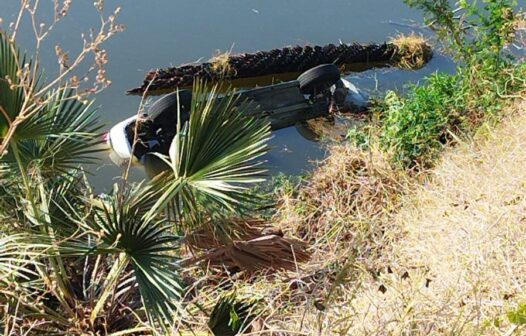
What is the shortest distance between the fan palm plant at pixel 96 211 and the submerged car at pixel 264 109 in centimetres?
335

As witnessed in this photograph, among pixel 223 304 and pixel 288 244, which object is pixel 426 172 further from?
pixel 223 304

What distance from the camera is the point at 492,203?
439 centimetres

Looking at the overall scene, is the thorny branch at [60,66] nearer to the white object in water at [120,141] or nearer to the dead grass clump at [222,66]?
the white object in water at [120,141]

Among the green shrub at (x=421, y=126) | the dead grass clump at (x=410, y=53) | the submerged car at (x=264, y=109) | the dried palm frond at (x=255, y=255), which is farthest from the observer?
the dead grass clump at (x=410, y=53)

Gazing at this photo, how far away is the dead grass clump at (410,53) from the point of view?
33.1 feet

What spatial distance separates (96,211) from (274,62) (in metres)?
6.26

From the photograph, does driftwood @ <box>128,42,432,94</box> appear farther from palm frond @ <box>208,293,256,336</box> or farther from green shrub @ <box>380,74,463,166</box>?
palm frond @ <box>208,293,256,336</box>

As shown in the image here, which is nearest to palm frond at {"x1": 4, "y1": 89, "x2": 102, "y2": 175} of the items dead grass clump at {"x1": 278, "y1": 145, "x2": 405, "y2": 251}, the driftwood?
dead grass clump at {"x1": 278, "y1": 145, "x2": 405, "y2": 251}

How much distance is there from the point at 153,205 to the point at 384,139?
335 cm

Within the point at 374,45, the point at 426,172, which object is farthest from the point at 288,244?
the point at 374,45

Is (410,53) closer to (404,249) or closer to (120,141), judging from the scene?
(120,141)

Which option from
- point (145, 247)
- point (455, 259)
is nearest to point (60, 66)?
point (145, 247)

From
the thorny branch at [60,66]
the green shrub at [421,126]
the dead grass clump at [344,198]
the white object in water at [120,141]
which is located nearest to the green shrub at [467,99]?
the green shrub at [421,126]

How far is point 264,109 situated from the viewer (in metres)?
7.98
